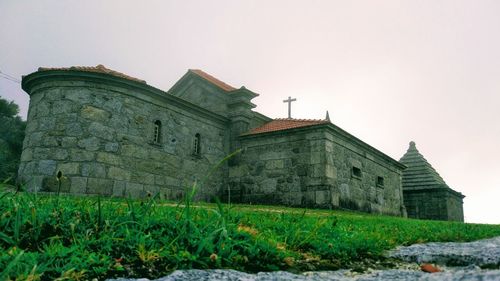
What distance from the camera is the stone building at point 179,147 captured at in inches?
467

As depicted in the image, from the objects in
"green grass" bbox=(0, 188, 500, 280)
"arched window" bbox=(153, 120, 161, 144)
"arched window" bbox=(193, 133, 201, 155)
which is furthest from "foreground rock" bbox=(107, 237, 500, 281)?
"arched window" bbox=(193, 133, 201, 155)

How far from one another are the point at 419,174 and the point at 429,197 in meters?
1.76

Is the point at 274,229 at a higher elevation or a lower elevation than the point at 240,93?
lower

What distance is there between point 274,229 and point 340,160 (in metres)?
11.0

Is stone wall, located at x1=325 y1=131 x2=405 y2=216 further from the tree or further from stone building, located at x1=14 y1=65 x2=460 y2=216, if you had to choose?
the tree

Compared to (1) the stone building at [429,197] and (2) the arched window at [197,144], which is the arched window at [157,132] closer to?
(2) the arched window at [197,144]

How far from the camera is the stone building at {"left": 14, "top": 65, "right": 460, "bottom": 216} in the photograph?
1186cm

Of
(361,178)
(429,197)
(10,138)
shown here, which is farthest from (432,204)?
(10,138)

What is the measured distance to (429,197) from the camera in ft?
72.7

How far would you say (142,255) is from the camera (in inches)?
105

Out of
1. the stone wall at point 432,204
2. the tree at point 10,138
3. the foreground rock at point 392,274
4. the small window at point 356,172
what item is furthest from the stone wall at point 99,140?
the stone wall at point 432,204

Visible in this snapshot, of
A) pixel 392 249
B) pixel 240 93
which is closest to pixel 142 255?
pixel 392 249

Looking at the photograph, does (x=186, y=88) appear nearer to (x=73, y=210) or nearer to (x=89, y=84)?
(x=89, y=84)

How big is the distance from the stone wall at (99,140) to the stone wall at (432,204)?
14.2 metres
